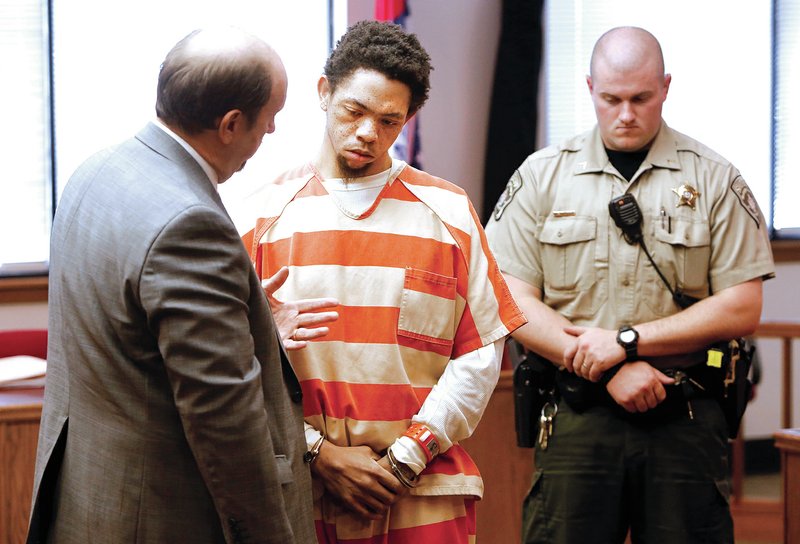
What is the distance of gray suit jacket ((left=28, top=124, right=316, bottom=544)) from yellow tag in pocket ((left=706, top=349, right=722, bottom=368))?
4.12 ft

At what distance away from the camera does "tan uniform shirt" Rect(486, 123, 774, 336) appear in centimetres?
235

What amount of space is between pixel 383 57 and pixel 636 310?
3.31ft

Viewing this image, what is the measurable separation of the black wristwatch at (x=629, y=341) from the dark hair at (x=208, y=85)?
1216 millimetres

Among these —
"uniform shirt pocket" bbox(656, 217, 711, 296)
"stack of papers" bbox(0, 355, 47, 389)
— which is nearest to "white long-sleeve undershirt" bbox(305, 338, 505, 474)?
"uniform shirt pocket" bbox(656, 217, 711, 296)

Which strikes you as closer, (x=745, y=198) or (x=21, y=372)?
(x=745, y=198)

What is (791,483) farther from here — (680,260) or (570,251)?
(570,251)

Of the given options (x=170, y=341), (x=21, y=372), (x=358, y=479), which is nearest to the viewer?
(x=170, y=341)

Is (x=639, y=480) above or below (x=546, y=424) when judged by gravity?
below

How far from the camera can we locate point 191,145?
57.2 inches

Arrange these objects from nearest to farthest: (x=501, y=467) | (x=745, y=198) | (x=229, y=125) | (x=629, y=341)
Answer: (x=229, y=125)
(x=629, y=341)
(x=745, y=198)
(x=501, y=467)

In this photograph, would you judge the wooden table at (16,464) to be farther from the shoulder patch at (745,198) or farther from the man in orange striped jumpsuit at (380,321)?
the shoulder patch at (745,198)

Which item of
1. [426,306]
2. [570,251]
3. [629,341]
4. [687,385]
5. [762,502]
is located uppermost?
[570,251]

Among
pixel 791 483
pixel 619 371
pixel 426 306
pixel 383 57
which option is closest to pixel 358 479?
pixel 426 306

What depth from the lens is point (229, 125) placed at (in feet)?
4.72
